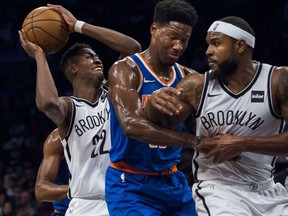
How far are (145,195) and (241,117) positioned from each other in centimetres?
80

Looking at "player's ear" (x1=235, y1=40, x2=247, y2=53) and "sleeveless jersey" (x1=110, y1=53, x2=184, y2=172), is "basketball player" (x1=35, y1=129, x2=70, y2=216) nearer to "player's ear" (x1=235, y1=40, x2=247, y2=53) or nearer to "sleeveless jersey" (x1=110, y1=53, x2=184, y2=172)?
"sleeveless jersey" (x1=110, y1=53, x2=184, y2=172)

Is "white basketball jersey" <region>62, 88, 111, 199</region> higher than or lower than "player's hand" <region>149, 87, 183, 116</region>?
lower

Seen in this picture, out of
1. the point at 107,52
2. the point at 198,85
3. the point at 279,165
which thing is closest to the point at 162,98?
the point at 198,85

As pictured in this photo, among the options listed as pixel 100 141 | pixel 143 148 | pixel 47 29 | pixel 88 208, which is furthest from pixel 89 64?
pixel 143 148

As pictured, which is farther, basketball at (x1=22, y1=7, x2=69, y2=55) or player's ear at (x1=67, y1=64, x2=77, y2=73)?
player's ear at (x1=67, y1=64, x2=77, y2=73)

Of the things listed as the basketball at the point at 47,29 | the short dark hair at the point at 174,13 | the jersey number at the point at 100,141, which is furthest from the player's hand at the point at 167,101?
the basketball at the point at 47,29

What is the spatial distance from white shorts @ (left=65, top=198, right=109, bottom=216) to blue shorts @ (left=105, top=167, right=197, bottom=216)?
58 centimetres

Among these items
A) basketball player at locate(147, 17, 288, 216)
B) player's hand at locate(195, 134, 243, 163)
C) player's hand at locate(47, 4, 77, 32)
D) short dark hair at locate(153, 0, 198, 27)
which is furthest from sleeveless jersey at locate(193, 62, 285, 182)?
player's hand at locate(47, 4, 77, 32)

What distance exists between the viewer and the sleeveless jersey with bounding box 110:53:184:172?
403cm

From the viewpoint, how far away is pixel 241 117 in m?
3.63

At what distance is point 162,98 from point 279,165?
171 inches

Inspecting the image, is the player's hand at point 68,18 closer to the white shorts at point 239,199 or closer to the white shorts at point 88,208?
the white shorts at point 88,208

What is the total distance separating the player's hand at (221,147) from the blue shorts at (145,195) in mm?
554

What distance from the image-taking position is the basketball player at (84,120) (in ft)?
15.5
